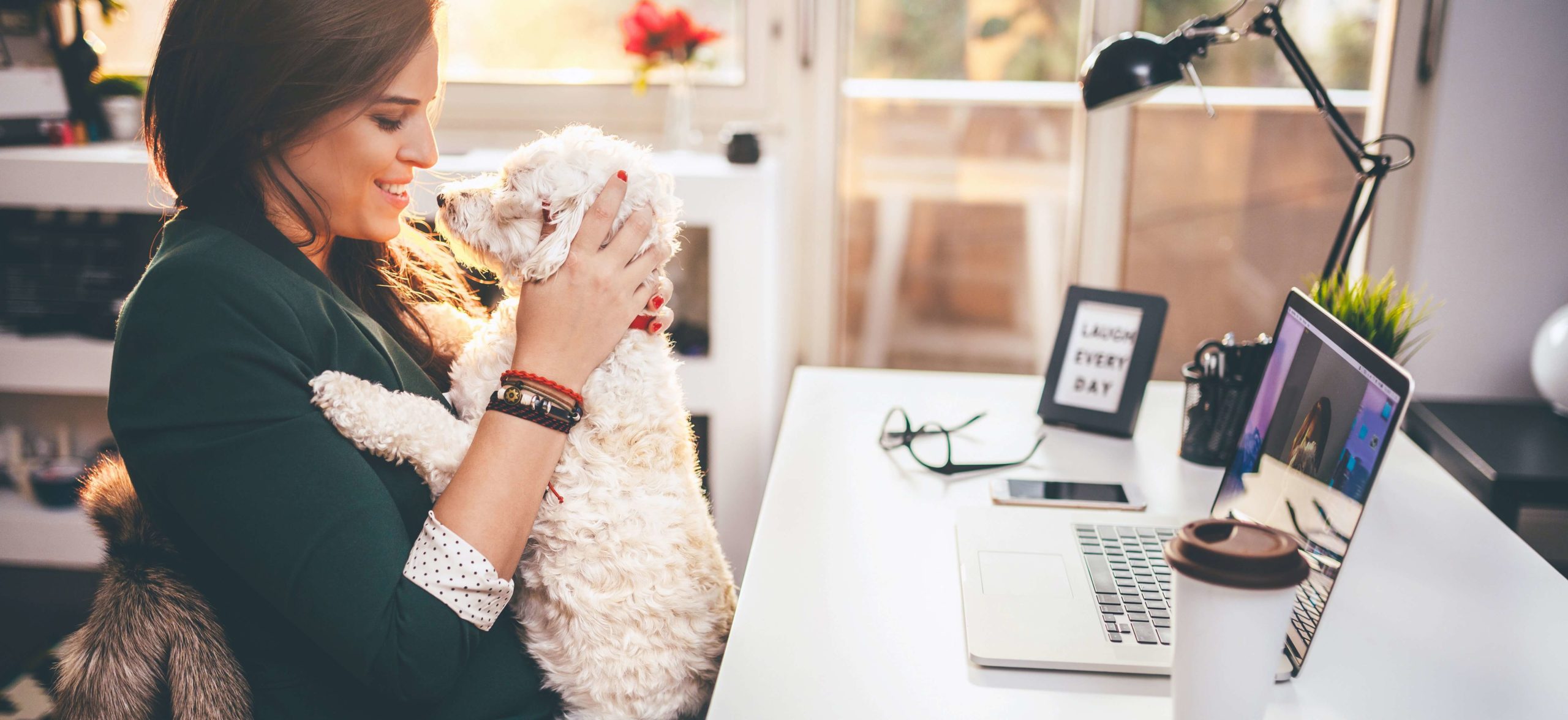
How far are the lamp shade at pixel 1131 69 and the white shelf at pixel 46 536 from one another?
243 centimetres

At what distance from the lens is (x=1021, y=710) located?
2.83 feet

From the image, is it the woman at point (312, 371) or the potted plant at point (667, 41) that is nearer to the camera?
the woman at point (312, 371)

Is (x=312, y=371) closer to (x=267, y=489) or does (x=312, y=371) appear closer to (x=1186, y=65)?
(x=267, y=489)

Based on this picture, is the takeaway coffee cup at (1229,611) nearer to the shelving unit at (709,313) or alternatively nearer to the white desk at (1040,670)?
the white desk at (1040,670)

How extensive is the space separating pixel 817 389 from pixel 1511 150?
63.4 inches

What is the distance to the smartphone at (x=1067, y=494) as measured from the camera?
1266 mm

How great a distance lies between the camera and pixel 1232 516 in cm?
113

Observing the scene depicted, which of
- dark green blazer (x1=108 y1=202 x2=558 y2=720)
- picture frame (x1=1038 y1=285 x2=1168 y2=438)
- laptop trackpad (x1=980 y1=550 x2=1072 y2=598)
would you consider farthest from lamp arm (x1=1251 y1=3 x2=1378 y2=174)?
dark green blazer (x1=108 y1=202 x2=558 y2=720)

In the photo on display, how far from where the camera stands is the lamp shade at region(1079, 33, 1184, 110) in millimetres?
1395

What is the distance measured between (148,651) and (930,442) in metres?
1.02

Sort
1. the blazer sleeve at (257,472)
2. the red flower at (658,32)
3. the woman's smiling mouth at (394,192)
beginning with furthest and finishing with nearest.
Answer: the red flower at (658,32) → the woman's smiling mouth at (394,192) → the blazer sleeve at (257,472)

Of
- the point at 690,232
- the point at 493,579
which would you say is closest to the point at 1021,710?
the point at 493,579

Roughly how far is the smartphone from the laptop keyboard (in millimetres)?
87

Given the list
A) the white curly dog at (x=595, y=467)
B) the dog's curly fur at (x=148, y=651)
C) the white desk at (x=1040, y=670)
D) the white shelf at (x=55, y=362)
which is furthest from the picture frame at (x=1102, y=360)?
the white shelf at (x=55, y=362)
